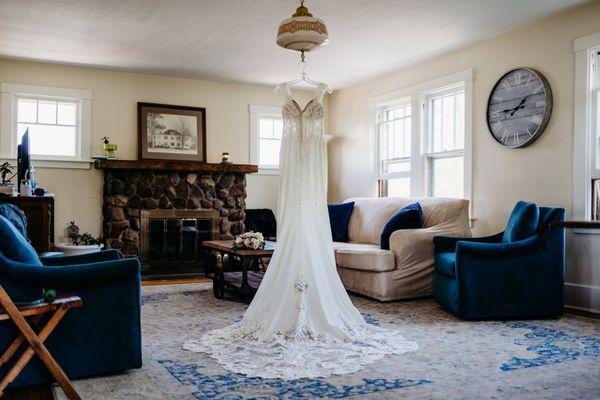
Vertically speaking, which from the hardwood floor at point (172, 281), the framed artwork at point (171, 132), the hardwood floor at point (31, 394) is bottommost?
the hardwood floor at point (172, 281)

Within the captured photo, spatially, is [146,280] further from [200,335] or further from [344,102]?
[344,102]

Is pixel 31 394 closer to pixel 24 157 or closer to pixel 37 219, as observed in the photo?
pixel 37 219

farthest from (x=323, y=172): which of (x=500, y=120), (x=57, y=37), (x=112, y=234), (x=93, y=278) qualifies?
(x=112, y=234)

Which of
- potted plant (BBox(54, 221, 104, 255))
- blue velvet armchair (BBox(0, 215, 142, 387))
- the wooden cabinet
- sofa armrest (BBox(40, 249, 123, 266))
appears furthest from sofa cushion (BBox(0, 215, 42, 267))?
potted plant (BBox(54, 221, 104, 255))

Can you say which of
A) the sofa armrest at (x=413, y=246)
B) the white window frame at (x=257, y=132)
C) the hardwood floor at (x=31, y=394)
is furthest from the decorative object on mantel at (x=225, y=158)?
the hardwood floor at (x=31, y=394)

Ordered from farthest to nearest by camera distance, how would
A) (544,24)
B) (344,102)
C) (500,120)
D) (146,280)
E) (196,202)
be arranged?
(344,102), (196,202), (146,280), (500,120), (544,24)

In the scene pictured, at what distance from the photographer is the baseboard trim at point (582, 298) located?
4516 millimetres

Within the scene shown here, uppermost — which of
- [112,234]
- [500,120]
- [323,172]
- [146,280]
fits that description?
[500,120]

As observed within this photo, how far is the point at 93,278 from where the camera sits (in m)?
2.82

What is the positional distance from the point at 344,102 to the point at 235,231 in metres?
2.50

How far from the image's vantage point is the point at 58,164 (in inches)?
264

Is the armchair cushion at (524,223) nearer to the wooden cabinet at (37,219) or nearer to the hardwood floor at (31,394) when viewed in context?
the hardwood floor at (31,394)

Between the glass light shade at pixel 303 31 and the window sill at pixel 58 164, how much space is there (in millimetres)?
4094

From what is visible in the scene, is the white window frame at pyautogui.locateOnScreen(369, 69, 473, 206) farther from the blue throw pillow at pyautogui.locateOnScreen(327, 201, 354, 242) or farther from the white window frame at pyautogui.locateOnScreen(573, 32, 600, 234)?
the white window frame at pyautogui.locateOnScreen(573, 32, 600, 234)
